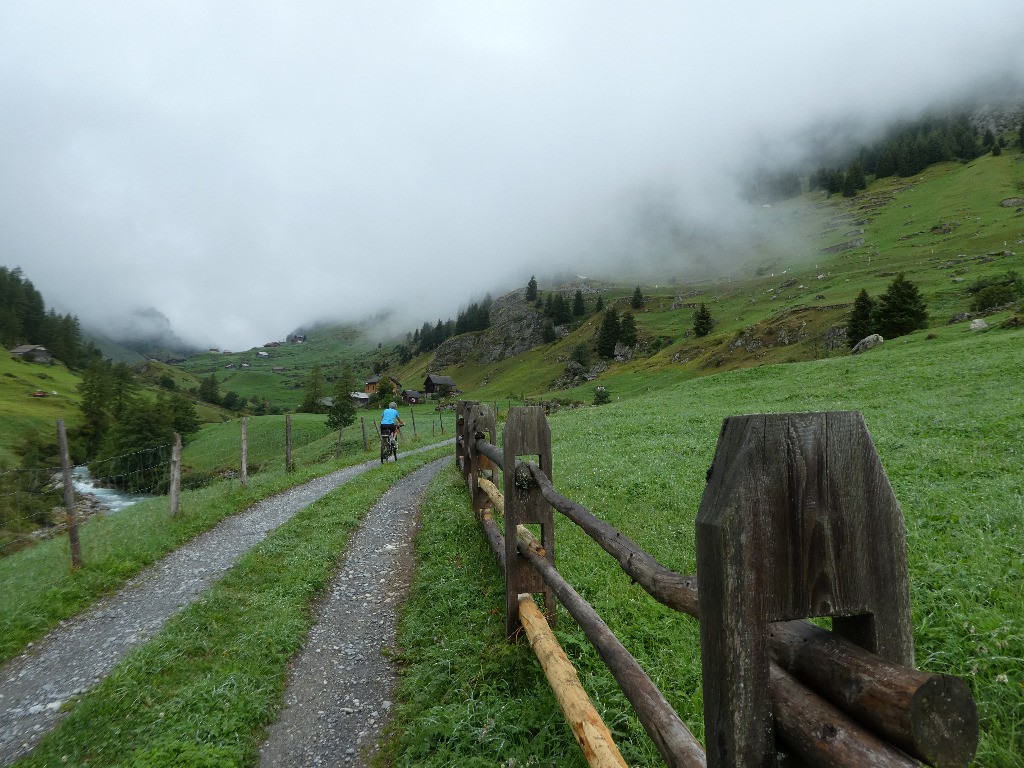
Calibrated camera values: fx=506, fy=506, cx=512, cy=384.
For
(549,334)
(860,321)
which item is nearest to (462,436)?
(860,321)

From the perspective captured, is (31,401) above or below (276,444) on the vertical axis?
above

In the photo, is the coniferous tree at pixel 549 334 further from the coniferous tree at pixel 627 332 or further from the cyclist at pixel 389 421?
the cyclist at pixel 389 421

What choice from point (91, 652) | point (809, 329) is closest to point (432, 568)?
point (91, 652)

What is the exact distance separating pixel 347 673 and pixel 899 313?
5937 cm

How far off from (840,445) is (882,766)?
2.88ft

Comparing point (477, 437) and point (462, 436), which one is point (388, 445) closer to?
point (462, 436)

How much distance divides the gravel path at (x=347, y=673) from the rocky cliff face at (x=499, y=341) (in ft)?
523

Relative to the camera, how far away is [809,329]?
61188 millimetres

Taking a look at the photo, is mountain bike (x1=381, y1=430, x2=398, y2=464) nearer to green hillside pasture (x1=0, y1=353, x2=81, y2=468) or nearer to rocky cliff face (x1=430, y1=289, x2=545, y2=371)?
green hillside pasture (x1=0, y1=353, x2=81, y2=468)

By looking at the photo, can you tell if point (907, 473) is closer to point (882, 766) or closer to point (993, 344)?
point (882, 766)

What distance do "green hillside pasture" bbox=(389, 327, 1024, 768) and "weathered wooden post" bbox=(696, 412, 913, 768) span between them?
3.02 metres

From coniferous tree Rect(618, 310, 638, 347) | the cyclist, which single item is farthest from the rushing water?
coniferous tree Rect(618, 310, 638, 347)

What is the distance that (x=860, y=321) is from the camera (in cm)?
5228

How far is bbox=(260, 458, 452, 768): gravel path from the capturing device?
5.40m
